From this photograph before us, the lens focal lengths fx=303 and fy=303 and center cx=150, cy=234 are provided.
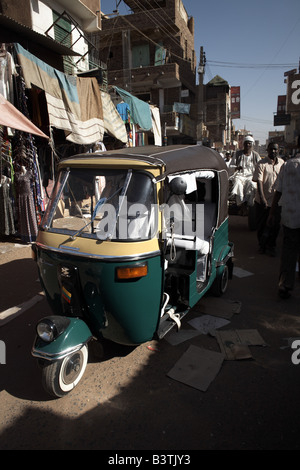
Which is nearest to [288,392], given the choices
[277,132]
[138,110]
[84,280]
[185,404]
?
[185,404]

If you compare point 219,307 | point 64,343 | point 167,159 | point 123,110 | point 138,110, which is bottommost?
point 219,307

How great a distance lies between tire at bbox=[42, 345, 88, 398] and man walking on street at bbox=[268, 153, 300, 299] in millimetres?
2975

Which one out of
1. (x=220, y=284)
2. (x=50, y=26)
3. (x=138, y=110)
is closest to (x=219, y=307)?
(x=220, y=284)

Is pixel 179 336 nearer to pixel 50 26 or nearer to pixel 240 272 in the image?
pixel 240 272

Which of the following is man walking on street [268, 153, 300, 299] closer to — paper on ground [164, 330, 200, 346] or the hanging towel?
paper on ground [164, 330, 200, 346]

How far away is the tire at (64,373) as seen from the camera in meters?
2.53

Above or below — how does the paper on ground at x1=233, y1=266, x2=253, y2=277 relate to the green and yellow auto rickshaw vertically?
below

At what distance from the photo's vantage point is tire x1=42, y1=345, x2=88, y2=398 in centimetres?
253

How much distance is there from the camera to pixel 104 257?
8.39 feet

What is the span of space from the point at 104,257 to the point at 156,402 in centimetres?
132

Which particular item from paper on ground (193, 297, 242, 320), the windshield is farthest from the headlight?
paper on ground (193, 297, 242, 320)

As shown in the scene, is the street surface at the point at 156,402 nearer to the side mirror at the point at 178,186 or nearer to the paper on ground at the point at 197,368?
the paper on ground at the point at 197,368

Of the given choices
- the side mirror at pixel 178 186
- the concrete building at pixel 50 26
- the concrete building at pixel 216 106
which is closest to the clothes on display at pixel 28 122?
the concrete building at pixel 50 26
